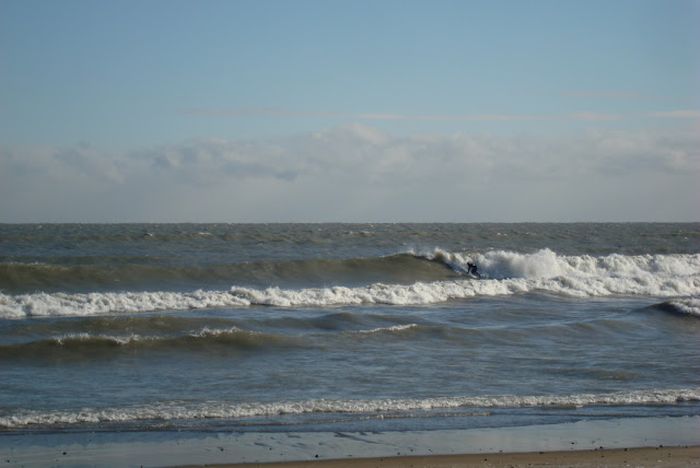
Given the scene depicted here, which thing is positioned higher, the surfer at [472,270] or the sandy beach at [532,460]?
the surfer at [472,270]

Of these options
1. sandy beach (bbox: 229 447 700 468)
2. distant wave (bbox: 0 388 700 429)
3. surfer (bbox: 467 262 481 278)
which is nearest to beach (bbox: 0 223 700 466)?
distant wave (bbox: 0 388 700 429)

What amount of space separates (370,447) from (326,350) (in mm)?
7159

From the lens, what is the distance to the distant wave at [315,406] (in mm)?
11281

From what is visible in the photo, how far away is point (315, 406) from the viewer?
1210 cm

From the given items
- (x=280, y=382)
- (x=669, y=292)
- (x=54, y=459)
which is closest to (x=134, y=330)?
(x=280, y=382)

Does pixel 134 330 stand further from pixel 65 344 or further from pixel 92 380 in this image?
pixel 92 380

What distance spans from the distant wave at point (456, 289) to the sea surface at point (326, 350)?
0.11 m

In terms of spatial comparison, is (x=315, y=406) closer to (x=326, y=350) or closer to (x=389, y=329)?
(x=326, y=350)

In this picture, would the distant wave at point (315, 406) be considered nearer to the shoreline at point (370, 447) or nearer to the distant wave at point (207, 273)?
the shoreline at point (370, 447)

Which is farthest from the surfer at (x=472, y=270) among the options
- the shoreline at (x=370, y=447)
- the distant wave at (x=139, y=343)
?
the shoreline at (x=370, y=447)

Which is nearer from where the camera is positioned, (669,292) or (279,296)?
(279,296)

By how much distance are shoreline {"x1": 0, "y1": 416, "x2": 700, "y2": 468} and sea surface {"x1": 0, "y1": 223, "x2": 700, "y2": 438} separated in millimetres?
430

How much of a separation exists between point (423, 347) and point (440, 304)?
28.1ft

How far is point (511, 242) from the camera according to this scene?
58406 mm
